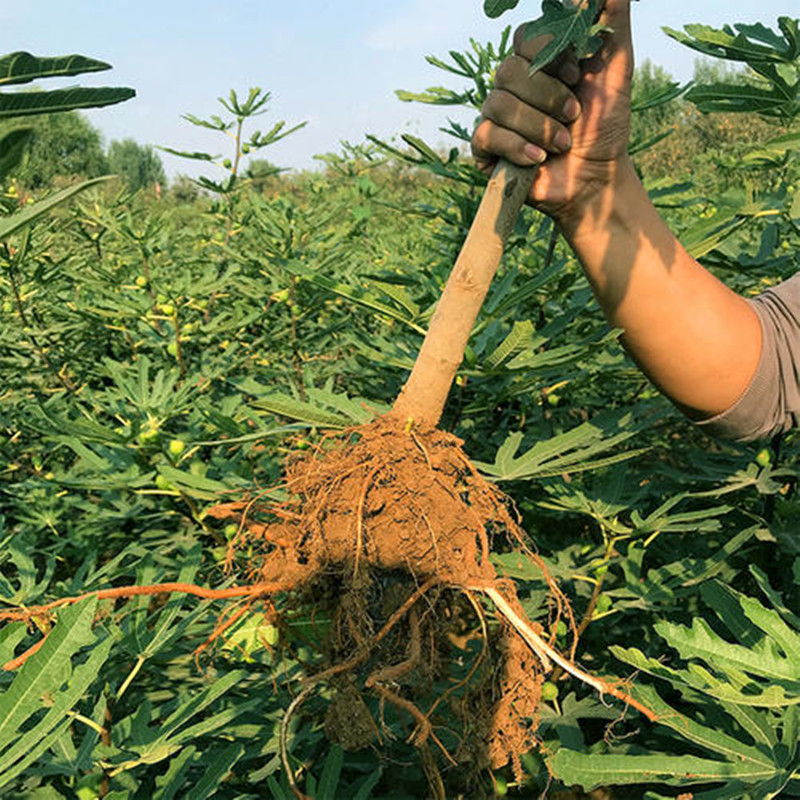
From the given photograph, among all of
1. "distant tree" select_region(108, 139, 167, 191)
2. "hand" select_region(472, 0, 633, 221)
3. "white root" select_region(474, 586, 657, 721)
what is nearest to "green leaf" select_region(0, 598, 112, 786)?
"white root" select_region(474, 586, 657, 721)

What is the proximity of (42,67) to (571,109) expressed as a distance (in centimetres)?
107

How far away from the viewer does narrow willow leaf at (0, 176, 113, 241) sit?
54 cm

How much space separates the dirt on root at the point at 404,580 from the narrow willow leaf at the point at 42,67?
0.92 metres

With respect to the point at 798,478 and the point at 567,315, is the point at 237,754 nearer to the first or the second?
the point at 567,315

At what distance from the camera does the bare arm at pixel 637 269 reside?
4.98ft

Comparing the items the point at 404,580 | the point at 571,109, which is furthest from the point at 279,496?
the point at 571,109

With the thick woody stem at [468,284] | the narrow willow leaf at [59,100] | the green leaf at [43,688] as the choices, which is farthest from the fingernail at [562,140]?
the green leaf at [43,688]

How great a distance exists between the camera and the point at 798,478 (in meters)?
1.87

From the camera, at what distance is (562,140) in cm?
144

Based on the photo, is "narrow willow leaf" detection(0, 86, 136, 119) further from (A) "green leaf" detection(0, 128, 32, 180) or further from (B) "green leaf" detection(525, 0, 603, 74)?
(B) "green leaf" detection(525, 0, 603, 74)

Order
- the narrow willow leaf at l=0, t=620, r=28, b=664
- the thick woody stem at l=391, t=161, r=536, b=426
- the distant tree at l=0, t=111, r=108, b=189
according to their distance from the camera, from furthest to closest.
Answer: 1. the distant tree at l=0, t=111, r=108, b=189
2. the thick woody stem at l=391, t=161, r=536, b=426
3. the narrow willow leaf at l=0, t=620, r=28, b=664

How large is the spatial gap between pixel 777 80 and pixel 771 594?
0.97 meters

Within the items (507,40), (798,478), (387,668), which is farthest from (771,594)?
(507,40)

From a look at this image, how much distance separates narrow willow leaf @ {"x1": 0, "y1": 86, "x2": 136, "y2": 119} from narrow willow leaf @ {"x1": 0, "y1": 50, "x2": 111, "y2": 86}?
0.04 ft
